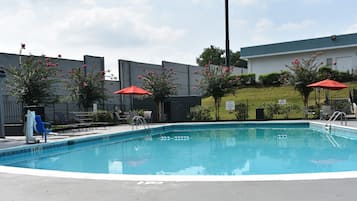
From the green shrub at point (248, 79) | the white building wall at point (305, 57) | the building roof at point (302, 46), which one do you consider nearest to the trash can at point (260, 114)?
the green shrub at point (248, 79)

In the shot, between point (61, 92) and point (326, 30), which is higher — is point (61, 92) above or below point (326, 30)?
below

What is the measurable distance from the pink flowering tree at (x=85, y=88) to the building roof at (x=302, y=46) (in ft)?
57.9

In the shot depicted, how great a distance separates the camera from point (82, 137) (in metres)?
12.0

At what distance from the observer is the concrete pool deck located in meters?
4.00

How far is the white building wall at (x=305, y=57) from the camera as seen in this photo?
2734cm

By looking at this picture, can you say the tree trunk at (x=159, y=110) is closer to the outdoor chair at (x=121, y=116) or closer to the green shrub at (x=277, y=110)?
the outdoor chair at (x=121, y=116)

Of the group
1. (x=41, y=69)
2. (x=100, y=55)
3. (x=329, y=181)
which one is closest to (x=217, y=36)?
(x=100, y=55)

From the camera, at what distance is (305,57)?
29391 millimetres

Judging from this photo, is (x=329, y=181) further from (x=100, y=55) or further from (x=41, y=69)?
(x=100, y=55)

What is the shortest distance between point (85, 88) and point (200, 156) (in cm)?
986

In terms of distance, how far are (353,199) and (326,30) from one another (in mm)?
27785

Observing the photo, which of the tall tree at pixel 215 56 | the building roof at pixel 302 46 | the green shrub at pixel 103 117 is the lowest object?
the green shrub at pixel 103 117

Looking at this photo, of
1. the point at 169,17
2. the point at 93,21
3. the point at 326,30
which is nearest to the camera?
the point at 93,21

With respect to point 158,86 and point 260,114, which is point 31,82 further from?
point 260,114
